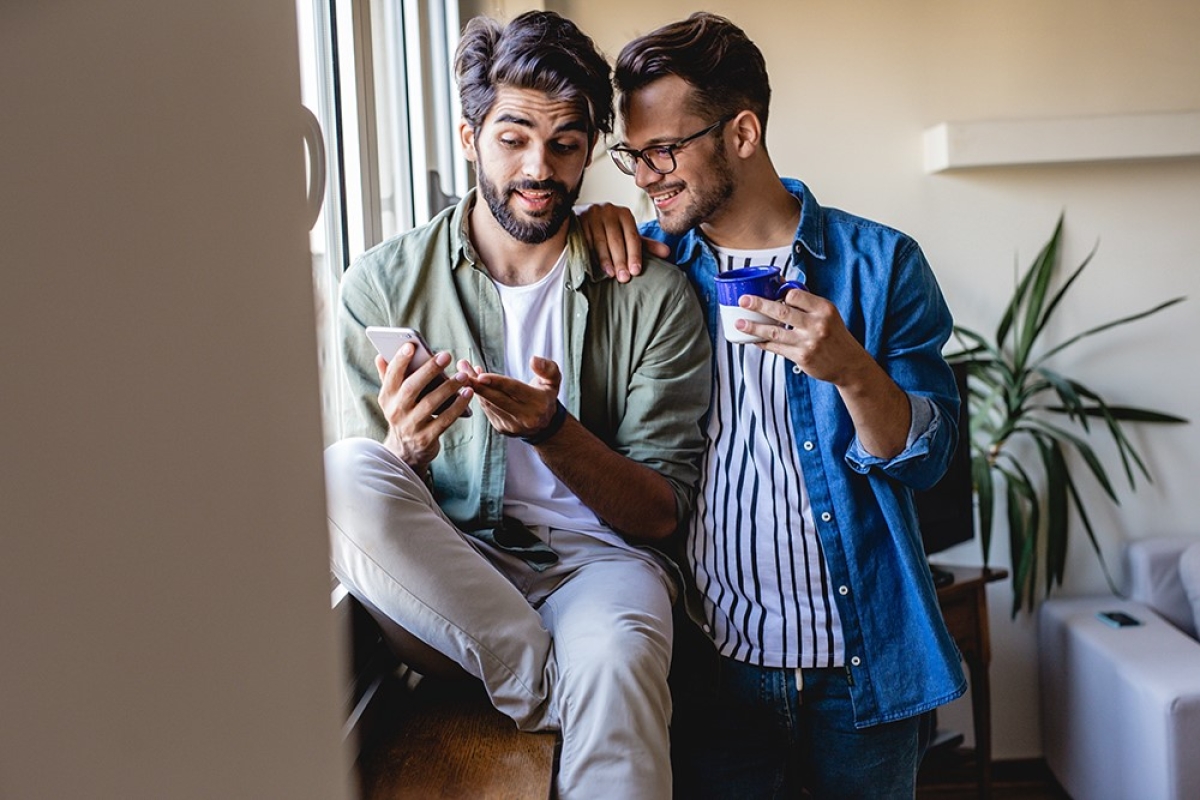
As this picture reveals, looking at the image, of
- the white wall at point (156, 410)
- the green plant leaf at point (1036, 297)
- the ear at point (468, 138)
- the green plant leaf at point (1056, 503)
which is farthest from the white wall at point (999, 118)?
the white wall at point (156, 410)

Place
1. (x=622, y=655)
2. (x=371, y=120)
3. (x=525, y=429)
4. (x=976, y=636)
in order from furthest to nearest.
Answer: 1. (x=976, y=636)
2. (x=371, y=120)
3. (x=525, y=429)
4. (x=622, y=655)

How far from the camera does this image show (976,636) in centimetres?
319

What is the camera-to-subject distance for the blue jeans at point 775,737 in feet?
5.77

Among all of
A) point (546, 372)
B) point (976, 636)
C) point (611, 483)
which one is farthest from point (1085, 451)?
point (546, 372)

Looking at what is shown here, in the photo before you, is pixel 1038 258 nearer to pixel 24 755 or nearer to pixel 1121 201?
pixel 1121 201

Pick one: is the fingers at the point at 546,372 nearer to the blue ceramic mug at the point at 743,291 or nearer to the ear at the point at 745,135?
the blue ceramic mug at the point at 743,291

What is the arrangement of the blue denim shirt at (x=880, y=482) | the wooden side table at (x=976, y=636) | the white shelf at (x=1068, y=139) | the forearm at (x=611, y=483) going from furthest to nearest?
the white shelf at (x=1068, y=139)
the wooden side table at (x=976, y=636)
the blue denim shirt at (x=880, y=482)
the forearm at (x=611, y=483)

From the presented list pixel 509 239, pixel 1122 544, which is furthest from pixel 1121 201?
pixel 509 239

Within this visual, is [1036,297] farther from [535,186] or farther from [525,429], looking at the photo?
[525,429]

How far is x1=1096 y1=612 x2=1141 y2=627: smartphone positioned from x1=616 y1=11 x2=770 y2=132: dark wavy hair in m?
2.10

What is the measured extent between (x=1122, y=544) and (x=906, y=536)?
2246mm

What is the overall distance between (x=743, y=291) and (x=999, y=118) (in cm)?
231

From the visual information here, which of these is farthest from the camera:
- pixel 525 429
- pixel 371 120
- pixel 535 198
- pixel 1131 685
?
pixel 1131 685

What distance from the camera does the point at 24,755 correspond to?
33 cm
